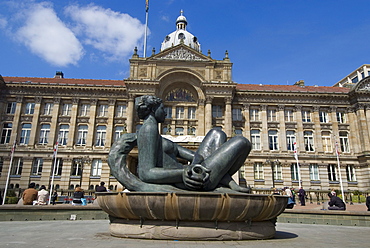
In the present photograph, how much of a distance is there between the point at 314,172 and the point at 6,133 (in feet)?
134

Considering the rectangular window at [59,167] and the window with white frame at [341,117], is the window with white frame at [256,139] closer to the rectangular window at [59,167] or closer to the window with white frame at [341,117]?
the window with white frame at [341,117]

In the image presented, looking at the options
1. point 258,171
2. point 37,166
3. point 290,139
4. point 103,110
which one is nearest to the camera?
point 37,166

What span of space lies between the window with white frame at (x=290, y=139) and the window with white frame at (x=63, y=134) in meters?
29.7

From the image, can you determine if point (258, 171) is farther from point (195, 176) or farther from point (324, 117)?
point (195, 176)

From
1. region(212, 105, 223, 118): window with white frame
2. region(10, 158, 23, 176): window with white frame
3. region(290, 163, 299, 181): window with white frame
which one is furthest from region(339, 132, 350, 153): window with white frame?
region(10, 158, 23, 176): window with white frame

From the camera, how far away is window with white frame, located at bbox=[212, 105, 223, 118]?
3694 cm

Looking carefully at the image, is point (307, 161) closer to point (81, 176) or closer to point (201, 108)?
point (201, 108)

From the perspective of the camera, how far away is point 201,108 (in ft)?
119

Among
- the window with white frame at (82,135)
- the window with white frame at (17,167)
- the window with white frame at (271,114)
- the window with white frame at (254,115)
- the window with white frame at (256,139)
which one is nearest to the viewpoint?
the window with white frame at (17,167)

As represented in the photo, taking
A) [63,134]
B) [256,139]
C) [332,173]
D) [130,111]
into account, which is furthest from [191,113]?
[332,173]

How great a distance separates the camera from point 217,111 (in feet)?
122

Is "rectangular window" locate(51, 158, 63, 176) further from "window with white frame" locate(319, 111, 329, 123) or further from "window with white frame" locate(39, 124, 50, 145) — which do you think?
"window with white frame" locate(319, 111, 329, 123)

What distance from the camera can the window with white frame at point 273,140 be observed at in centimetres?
3675

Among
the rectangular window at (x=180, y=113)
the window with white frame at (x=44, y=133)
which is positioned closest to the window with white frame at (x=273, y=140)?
the rectangular window at (x=180, y=113)
